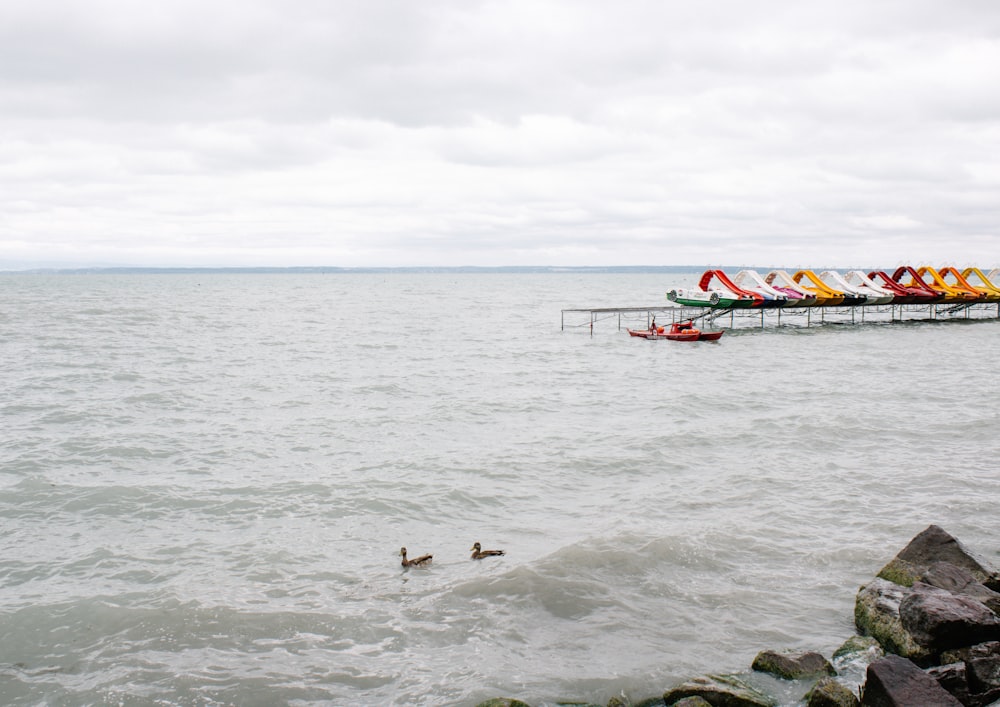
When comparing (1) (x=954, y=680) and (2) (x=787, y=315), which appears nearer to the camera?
(1) (x=954, y=680)

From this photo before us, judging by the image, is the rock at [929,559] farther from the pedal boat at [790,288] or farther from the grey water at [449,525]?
the pedal boat at [790,288]

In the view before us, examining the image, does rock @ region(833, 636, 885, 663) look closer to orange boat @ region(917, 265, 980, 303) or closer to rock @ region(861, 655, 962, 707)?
rock @ region(861, 655, 962, 707)

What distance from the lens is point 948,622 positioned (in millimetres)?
8398

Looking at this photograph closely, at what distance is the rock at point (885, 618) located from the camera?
28.3 feet

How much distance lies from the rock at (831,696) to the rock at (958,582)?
10.1 ft

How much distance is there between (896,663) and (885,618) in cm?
210

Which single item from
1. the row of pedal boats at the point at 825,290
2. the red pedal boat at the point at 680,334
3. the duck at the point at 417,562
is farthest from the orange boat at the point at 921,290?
the duck at the point at 417,562

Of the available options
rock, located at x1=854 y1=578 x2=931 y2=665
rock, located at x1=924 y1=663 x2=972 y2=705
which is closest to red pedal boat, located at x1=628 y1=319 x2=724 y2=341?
rock, located at x1=854 y1=578 x2=931 y2=665

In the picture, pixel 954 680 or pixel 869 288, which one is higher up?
pixel 869 288

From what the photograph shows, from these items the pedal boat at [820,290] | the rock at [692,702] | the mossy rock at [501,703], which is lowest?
the mossy rock at [501,703]

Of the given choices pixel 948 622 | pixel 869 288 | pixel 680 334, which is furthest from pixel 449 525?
pixel 869 288

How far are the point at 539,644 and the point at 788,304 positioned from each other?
56.4 metres

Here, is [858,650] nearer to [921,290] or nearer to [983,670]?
[983,670]

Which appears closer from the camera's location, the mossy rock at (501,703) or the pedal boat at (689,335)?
the mossy rock at (501,703)
